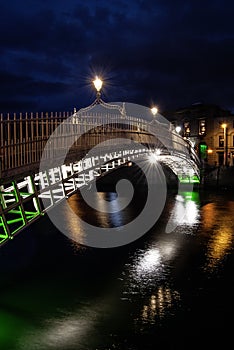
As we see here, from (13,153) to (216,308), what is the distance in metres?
9.95

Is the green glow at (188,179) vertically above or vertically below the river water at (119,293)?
above

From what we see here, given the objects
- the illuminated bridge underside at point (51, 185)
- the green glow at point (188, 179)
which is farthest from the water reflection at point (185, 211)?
the illuminated bridge underside at point (51, 185)

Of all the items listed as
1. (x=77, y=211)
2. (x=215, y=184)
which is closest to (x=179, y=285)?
(x=77, y=211)

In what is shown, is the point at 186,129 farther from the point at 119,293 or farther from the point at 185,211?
the point at 119,293

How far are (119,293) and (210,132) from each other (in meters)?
65.5

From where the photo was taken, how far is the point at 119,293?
64.0 feet

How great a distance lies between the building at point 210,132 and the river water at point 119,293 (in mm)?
46063

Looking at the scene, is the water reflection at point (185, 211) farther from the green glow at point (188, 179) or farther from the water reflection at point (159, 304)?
the water reflection at point (159, 304)

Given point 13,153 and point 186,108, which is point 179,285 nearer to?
point 13,153

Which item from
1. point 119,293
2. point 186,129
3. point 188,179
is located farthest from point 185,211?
point 186,129

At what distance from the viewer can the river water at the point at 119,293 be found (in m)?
15.1

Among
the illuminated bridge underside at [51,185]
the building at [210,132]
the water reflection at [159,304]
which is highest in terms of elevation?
the building at [210,132]

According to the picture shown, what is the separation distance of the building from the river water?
46063mm

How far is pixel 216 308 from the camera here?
17.8 meters
